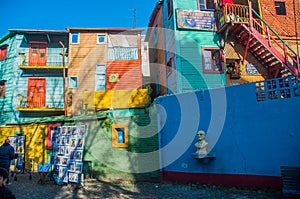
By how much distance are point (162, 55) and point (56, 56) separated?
30.1 ft

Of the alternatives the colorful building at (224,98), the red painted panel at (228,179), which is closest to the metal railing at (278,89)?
the colorful building at (224,98)

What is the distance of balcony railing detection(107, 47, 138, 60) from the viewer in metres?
19.7

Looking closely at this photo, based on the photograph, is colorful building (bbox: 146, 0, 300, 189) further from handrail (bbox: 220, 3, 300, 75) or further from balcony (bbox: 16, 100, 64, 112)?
balcony (bbox: 16, 100, 64, 112)

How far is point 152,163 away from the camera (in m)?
10.9

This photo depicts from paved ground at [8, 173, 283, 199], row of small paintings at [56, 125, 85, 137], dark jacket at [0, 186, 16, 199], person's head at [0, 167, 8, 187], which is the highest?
row of small paintings at [56, 125, 85, 137]

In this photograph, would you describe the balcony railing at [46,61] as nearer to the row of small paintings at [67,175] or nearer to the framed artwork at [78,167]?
the row of small paintings at [67,175]

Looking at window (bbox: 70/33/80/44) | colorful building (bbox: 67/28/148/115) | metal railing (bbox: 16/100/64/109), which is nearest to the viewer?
metal railing (bbox: 16/100/64/109)

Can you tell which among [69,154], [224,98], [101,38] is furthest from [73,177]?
[101,38]

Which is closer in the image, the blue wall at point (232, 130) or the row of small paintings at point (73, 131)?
the blue wall at point (232, 130)

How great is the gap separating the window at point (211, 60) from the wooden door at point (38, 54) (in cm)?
1318

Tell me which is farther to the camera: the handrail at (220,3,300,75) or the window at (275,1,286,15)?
the window at (275,1,286,15)

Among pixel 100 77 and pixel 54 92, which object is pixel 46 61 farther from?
pixel 100 77

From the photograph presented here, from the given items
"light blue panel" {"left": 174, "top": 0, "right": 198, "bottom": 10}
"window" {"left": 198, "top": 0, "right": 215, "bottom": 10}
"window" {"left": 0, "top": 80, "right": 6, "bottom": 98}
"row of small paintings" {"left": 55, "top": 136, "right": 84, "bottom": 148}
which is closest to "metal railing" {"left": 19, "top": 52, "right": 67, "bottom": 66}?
"window" {"left": 0, "top": 80, "right": 6, "bottom": 98}

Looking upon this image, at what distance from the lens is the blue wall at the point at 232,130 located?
7.44 metres
